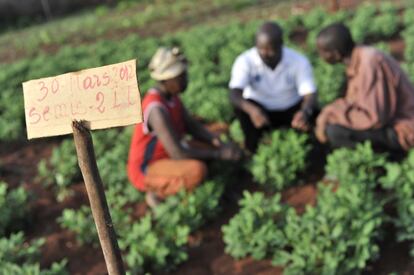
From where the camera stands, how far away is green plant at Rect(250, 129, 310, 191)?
414 centimetres

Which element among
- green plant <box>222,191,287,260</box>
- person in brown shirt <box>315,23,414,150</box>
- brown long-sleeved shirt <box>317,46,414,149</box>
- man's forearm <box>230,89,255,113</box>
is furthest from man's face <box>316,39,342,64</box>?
green plant <box>222,191,287,260</box>

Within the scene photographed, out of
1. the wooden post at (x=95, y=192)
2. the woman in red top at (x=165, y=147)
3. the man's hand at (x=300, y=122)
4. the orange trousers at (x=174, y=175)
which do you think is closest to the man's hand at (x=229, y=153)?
the woman in red top at (x=165, y=147)

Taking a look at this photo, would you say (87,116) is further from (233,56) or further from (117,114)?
(233,56)

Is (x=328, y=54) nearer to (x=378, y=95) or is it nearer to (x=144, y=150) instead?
(x=378, y=95)

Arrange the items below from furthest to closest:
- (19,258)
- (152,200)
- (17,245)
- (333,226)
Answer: (152,200)
(17,245)
(19,258)
(333,226)

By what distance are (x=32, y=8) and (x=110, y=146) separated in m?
15.0

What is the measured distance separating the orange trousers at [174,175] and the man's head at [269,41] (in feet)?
3.61

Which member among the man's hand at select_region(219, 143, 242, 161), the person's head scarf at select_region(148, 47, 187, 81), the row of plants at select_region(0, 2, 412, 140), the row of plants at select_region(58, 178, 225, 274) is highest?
the row of plants at select_region(0, 2, 412, 140)

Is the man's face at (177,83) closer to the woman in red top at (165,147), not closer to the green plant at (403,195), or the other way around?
the woman in red top at (165,147)

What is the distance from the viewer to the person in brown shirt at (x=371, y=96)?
3.78 meters

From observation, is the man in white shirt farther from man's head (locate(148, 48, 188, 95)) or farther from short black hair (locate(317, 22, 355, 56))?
man's head (locate(148, 48, 188, 95))

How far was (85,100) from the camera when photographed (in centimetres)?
193

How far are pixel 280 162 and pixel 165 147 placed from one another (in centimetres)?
97

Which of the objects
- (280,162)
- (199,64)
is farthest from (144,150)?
(199,64)
